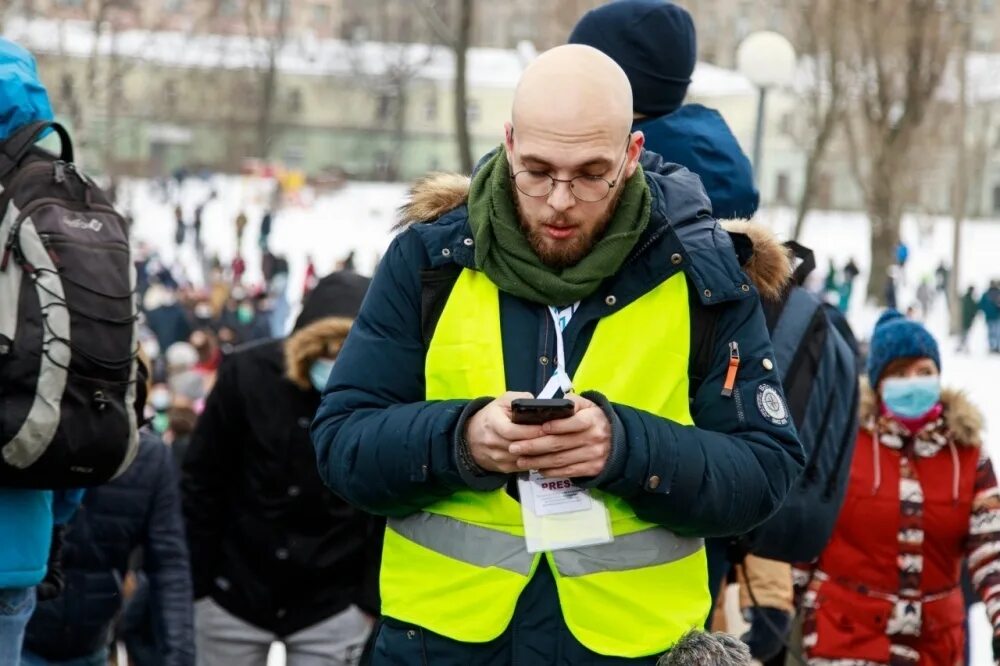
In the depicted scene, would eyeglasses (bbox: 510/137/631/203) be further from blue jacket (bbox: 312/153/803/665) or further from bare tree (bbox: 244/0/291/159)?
bare tree (bbox: 244/0/291/159)

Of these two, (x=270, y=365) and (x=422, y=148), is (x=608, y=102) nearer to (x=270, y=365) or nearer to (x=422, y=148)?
(x=270, y=365)

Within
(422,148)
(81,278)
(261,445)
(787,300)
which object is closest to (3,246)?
(81,278)

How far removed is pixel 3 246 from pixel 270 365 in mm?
2653

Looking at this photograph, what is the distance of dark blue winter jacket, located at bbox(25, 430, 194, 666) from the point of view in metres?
6.01

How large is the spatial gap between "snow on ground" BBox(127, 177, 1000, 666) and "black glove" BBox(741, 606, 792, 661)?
3578 centimetres

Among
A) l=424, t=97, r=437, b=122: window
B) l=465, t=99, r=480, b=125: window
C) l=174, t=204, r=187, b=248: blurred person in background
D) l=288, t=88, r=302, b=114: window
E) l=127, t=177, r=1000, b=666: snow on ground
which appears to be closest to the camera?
l=127, t=177, r=1000, b=666: snow on ground

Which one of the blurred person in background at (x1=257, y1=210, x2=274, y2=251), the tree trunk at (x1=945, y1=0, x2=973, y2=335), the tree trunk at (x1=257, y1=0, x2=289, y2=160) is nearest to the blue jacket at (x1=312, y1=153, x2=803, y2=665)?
the tree trunk at (x1=945, y1=0, x2=973, y2=335)

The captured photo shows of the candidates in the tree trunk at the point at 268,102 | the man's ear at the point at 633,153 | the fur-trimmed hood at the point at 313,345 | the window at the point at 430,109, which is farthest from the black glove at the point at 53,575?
the window at the point at 430,109

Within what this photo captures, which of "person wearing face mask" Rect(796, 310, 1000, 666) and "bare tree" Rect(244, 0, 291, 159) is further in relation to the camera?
"bare tree" Rect(244, 0, 291, 159)

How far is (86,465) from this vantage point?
4.26m

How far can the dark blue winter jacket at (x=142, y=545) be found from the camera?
6008mm

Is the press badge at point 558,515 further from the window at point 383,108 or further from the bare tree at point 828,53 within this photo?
the window at point 383,108

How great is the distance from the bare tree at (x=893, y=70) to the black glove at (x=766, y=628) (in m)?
32.7

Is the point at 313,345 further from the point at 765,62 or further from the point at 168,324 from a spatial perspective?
the point at 168,324
